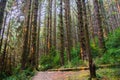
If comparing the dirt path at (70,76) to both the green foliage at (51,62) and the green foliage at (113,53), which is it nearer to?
the green foliage at (113,53)

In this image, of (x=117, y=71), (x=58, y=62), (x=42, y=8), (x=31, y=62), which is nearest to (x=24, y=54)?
(x=31, y=62)

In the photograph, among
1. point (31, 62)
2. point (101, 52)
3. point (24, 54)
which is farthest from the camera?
point (31, 62)

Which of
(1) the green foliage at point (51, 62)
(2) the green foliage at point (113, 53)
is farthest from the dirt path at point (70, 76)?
(1) the green foliage at point (51, 62)

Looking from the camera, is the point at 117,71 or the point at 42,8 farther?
the point at 42,8

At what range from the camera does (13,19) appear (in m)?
23.5

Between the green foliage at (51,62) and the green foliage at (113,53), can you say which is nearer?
the green foliage at (113,53)

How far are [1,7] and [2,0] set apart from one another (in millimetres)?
298

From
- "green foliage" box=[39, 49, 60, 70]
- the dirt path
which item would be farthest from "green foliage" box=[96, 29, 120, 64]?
"green foliage" box=[39, 49, 60, 70]

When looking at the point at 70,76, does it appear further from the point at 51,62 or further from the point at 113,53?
the point at 51,62

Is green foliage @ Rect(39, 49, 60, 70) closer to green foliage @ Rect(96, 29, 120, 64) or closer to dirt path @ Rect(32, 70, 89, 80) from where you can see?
dirt path @ Rect(32, 70, 89, 80)

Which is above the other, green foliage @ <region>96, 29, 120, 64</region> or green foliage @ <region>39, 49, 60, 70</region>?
green foliage @ <region>96, 29, 120, 64</region>

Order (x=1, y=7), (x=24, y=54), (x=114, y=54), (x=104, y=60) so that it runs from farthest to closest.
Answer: (x=24, y=54), (x=104, y=60), (x=114, y=54), (x=1, y=7)

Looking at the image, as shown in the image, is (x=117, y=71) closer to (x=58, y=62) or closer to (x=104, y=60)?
(x=104, y=60)

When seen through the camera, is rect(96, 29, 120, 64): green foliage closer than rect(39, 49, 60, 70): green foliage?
Yes
